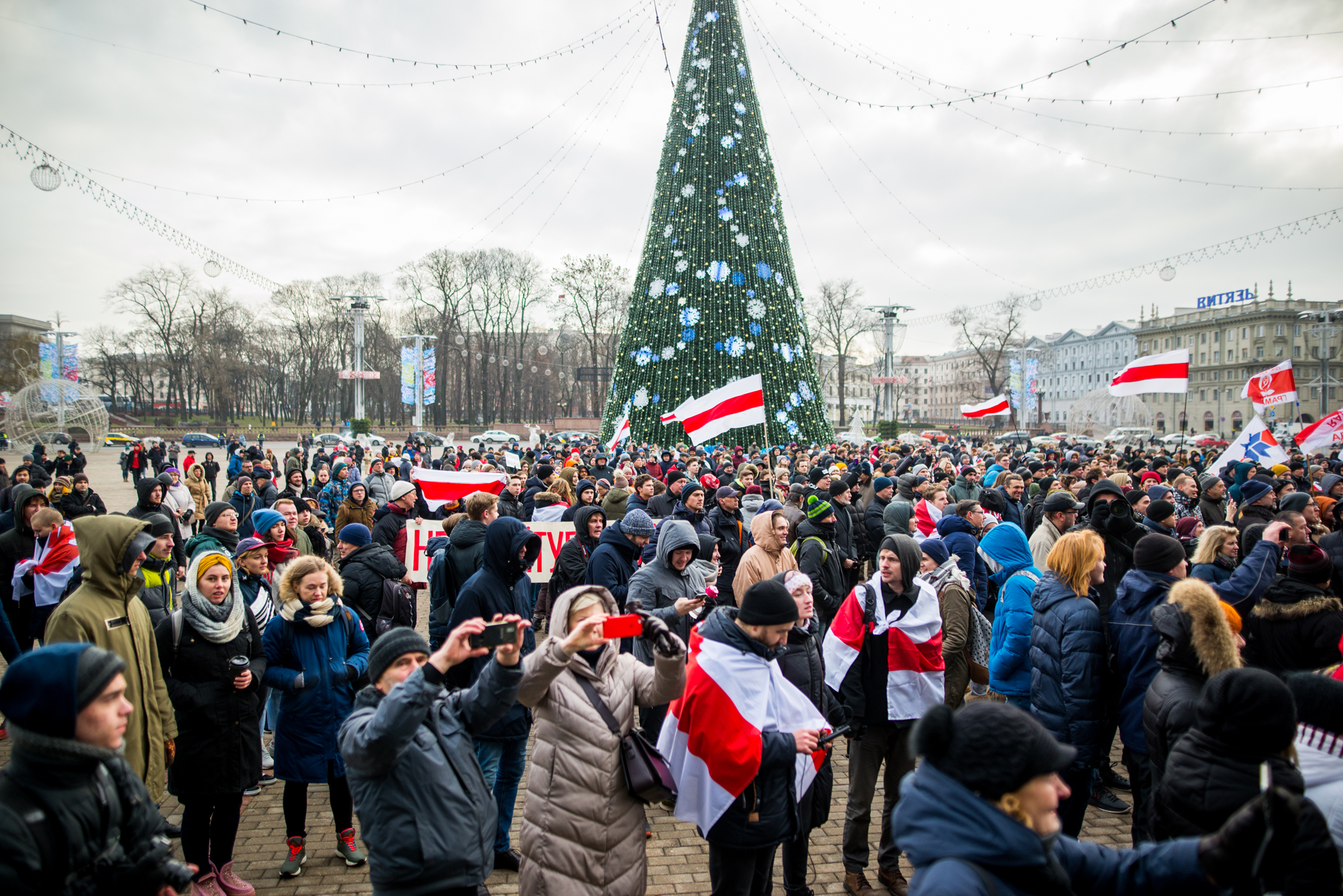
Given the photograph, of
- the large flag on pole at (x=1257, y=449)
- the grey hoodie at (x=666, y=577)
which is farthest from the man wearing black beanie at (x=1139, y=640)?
the large flag on pole at (x=1257, y=449)

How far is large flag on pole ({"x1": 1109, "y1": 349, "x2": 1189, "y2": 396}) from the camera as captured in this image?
14586 millimetres

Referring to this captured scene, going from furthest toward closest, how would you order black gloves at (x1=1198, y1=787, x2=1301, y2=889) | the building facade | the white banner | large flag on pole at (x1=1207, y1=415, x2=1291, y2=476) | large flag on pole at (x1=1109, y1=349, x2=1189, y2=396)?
the building facade < large flag on pole at (x1=1109, y1=349, x2=1189, y2=396) < large flag on pole at (x1=1207, y1=415, x2=1291, y2=476) < the white banner < black gloves at (x1=1198, y1=787, x2=1301, y2=889)

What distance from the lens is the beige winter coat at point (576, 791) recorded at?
9.30 feet

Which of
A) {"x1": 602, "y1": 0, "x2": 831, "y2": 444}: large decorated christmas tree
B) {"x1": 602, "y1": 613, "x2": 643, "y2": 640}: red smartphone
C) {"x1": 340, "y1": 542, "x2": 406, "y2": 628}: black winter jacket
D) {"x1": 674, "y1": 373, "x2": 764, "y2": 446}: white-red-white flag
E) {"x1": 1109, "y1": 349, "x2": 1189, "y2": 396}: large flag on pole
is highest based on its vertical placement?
{"x1": 602, "y1": 0, "x2": 831, "y2": 444}: large decorated christmas tree

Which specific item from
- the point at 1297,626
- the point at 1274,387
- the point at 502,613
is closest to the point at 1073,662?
the point at 1297,626

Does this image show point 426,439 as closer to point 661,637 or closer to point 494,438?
point 494,438

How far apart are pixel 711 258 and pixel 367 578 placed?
45.2ft

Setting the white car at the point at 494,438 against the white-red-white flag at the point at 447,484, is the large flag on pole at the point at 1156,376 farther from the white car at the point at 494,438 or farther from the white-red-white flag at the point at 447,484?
the white car at the point at 494,438

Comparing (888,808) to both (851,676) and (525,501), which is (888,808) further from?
(525,501)

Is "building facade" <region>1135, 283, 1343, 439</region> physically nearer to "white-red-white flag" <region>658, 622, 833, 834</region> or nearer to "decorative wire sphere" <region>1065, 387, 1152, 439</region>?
"decorative wire sphere" <region>1065, 387, 1152, 439</region>

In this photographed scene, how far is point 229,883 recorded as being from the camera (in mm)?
3771

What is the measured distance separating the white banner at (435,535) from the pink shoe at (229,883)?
344 centimetres

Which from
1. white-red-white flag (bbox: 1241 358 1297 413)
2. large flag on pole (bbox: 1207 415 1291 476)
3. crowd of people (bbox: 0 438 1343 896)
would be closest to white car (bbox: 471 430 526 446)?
white-red-white flag (bbox: 1241 358 1297 413)

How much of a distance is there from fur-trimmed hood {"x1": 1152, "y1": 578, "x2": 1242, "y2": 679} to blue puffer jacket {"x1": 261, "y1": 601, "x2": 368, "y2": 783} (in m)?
3.94
